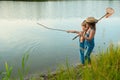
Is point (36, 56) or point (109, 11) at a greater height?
point (109, 11)

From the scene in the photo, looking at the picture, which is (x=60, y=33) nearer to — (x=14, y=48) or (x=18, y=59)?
(x=14, y=48)

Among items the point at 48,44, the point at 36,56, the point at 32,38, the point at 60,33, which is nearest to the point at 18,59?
the point at 36,56

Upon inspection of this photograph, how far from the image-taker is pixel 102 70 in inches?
168

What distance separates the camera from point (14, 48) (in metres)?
13.4

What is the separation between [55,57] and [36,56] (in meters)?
0.68

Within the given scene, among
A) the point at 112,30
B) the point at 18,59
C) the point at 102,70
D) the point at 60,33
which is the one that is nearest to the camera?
the point at 102,70

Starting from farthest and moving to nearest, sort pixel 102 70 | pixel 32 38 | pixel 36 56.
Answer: pixel 32 38 → pixel 36 56 → pixel 102 70

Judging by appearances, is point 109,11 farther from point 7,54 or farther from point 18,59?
point 7,54

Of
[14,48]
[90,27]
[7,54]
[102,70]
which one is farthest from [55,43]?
[102,70]

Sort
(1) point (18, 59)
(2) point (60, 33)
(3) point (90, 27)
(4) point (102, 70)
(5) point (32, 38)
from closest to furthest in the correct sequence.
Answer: (4) point (102, 70) < (3) point (90, 27) < (1) point (18, 59) < (5) point (32, 38) < (2) point (60, 33)

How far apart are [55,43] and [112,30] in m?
5.61

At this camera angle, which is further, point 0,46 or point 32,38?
point 32,38

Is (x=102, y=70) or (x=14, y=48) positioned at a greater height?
(x=102, y=70)

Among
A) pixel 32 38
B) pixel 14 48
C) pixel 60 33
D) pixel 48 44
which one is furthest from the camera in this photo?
pixel 60 33
